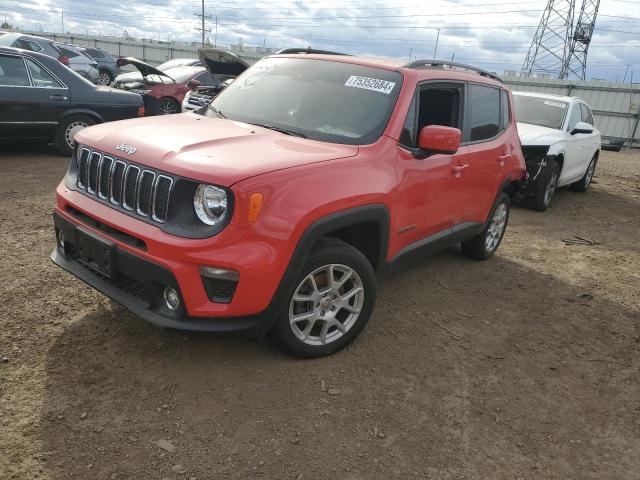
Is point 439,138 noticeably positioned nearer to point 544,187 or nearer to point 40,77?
point 544,187

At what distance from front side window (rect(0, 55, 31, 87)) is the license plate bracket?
18.8 feet

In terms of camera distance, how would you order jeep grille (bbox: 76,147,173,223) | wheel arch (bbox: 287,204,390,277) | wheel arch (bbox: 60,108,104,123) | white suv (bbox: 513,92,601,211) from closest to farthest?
jeep grille (bbox: 76,147,173,223)
wheel arch (bbox: 287,204,390,277)
white suv (bbox: 513,92,601,211)
wheel arch (bbox: 60,108,104,123)

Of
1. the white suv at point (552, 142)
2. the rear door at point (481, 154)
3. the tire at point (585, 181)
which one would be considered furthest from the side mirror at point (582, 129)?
the rear door at point (481, 154)

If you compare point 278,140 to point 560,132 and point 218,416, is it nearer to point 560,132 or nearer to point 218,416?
point 218,416

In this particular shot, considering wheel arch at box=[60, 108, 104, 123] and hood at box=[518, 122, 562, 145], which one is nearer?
hood at box=[518, 122, 562, 145]

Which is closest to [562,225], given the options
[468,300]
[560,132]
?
[560,132]

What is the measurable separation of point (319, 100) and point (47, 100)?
18.9 feet

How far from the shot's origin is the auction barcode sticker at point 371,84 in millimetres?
3691

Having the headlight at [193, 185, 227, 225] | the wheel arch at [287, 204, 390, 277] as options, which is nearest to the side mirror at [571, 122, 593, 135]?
the wheel arch at [287, 204, 390, 277]

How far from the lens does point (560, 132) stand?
8266 mm

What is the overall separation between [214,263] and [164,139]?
901 mm

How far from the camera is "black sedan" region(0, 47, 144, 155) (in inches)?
296

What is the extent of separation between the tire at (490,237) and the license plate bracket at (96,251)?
3.58 meters

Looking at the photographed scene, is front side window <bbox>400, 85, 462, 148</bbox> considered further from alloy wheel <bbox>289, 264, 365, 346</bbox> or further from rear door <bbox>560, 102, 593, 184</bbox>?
rear door <bbox>560, 102, 593, 184</bbox>
